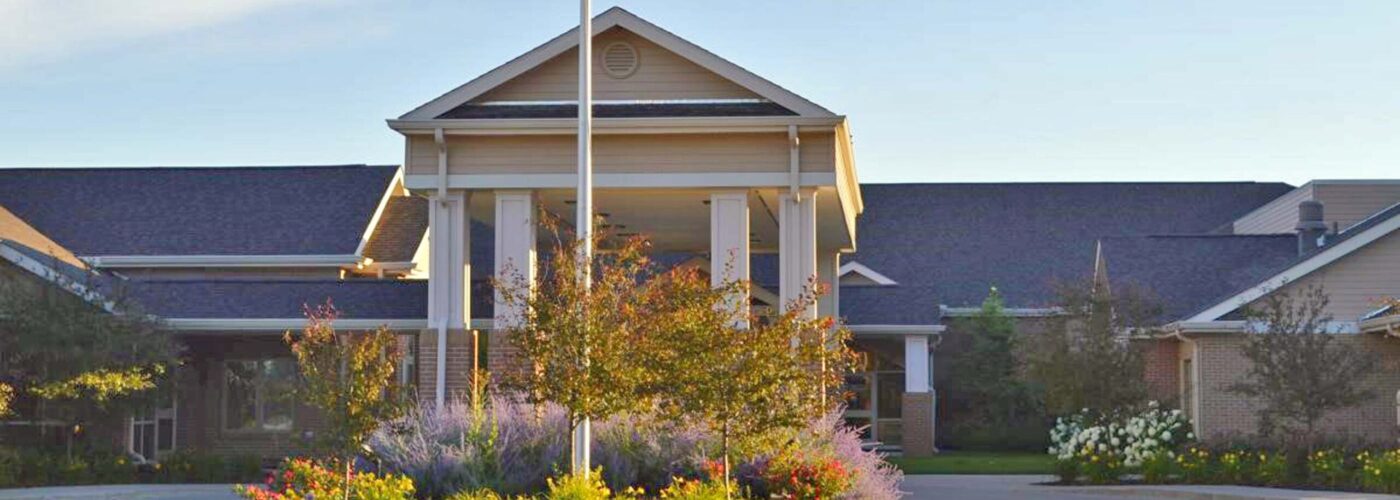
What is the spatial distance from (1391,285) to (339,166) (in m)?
22.0

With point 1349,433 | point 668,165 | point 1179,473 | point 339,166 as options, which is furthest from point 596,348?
point 339,166

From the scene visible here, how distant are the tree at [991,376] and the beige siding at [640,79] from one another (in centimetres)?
1863

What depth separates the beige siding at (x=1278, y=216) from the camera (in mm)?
43969

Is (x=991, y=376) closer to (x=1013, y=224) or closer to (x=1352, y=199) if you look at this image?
(x=1352, y=199)

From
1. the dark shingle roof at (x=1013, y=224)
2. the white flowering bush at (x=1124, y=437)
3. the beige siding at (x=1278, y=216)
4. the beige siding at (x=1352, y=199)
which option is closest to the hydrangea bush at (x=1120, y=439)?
the white flowering bush at (x=1124, y=437)

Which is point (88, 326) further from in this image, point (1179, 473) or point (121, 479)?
point (1179, 473)

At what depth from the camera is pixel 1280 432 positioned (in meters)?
29.7

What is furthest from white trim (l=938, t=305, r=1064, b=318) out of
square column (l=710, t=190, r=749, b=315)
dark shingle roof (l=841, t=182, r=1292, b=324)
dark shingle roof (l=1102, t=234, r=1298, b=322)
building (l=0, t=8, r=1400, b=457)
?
square column (l=710, t=190, r=749, b=315)

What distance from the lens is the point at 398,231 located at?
→ 40.4 m

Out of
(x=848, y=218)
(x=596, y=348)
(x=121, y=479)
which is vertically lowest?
(x=121, y=479)

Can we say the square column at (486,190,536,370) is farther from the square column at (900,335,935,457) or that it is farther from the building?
the square column at (900,335,935,457)

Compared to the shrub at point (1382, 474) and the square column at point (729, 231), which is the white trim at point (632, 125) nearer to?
the square column at point (729, 231)

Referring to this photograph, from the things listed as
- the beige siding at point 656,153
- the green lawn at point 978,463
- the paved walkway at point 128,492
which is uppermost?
the beige siding at point 656,153

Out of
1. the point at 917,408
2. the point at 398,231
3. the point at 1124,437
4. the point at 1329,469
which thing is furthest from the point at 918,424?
the point at 1329,469
